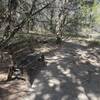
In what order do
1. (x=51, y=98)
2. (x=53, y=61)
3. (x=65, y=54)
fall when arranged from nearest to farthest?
1. (x=51, y=98)
2. (x=53, y=61)
3. (x=65, y=54)

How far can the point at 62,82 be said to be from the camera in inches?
214

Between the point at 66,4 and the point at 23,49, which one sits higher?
the point at 66,4

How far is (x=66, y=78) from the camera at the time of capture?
5668 mm

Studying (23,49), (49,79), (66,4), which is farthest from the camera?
(66,4)

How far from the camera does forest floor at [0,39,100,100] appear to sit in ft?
15.9

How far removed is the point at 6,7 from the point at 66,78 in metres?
1.87

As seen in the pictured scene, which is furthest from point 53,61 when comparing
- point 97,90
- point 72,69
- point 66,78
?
point 97,90

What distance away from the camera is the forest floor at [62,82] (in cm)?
484

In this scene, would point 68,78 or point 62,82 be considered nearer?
point 62,82

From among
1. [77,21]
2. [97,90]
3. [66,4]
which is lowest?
[97,90]

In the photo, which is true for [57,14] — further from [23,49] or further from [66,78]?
[66,78]

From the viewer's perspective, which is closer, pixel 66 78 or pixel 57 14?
pixel 66 78

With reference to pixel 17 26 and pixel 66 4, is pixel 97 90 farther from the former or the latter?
pixel 66 4

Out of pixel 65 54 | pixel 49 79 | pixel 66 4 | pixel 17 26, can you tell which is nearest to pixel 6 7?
pixel 17 26
